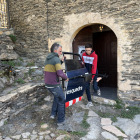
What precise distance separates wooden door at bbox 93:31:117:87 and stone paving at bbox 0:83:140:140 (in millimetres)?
1979

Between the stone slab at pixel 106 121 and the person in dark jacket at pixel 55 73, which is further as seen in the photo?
the stone slab at pixel 106 121

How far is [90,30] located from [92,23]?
78 cm

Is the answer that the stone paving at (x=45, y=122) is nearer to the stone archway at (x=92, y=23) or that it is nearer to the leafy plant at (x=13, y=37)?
the stone archway at (x=92, y=23)

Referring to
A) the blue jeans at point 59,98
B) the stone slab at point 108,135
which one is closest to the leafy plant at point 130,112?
the stone slab at point 108,135

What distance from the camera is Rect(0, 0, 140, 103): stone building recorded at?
3.77m

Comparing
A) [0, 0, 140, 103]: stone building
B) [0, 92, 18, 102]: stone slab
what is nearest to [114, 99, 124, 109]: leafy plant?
[0, 0, 140, 103]: stone building

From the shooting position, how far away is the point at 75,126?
3.04 meters

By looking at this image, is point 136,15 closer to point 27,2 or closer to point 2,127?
point 27,2

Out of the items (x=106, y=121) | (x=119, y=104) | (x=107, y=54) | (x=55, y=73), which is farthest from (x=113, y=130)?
(x=107, y=54)

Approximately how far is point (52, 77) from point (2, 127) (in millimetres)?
1565

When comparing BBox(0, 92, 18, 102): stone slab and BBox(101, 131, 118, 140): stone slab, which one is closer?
BBox(101, 131, 118, 140): stone slab

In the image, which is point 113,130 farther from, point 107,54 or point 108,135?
point 107,54

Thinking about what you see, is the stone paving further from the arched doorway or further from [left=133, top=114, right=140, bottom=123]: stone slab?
the arched doorway

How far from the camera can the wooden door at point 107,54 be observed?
564 centimetres
